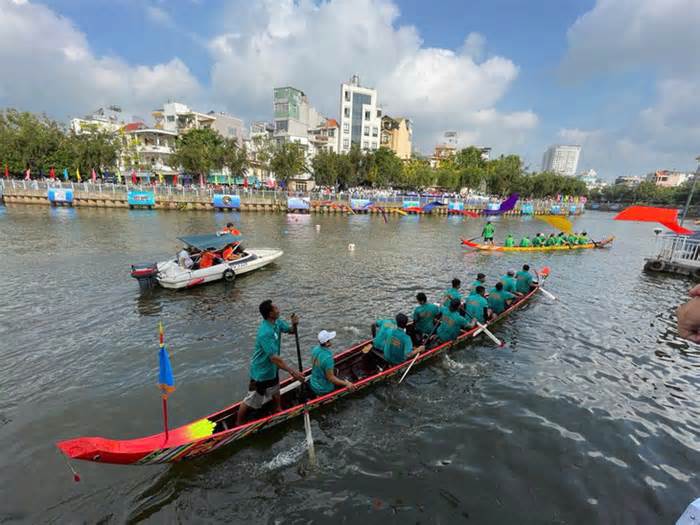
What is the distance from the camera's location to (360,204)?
55.4 meters

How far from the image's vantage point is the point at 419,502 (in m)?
6.14

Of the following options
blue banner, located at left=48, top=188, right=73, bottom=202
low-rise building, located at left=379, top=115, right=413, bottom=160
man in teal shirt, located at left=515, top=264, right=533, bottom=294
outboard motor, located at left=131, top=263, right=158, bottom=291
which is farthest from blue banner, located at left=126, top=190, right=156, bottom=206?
low-rise building, located at left=379, top=115, right=413, bottom=160

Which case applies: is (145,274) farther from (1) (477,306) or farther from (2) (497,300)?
(2) (497,300)

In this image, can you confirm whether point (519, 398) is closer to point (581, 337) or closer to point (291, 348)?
point (581, 337)

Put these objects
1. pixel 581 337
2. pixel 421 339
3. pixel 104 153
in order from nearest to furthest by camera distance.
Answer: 1. pixel 421 339
2. pixel 581 337
3. pixel 104 153

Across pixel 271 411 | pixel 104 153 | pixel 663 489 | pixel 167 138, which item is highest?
pixel 167 138

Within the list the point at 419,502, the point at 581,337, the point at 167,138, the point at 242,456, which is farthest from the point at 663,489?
the point at 167,138

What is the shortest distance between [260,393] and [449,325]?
6.19 m

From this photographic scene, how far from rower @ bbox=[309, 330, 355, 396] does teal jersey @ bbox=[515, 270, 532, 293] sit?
37.6ft

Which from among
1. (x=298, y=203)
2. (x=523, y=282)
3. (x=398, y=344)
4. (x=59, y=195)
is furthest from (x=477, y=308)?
(x=59, y=195)

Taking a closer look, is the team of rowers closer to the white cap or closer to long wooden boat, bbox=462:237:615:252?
the white cap

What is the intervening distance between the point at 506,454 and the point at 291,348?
6649mm

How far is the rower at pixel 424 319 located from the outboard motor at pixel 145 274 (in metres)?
11.9

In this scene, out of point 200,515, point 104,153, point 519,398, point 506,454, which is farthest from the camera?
point 104,153
